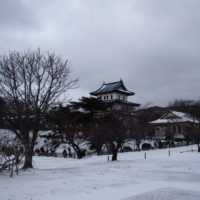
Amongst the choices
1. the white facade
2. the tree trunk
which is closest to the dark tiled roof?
the white facade

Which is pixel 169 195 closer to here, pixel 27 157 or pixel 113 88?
pixel 27 157

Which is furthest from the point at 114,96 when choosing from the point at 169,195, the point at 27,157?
the point at 169,195

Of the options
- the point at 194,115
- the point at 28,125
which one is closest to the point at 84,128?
the point at 28,125

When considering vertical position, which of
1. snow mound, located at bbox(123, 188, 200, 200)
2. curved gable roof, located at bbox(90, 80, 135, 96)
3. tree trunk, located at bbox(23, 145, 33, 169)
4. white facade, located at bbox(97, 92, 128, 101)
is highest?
curved gable roof, located at bbox(90, 80, 135, 96)

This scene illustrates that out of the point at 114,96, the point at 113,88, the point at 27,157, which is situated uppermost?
the point at 113,88

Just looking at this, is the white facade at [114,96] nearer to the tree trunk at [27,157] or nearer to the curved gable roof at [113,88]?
the curved gable roof at [113,88]

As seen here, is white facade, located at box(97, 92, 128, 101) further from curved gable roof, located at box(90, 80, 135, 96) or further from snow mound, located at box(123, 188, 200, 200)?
snow mound, located at box(123, 188, 200, 200)

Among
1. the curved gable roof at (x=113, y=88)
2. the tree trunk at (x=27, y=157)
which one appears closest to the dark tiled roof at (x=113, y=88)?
the curved gable roof at (x=113, y=88)

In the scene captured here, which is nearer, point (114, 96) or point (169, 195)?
point (169, 195)

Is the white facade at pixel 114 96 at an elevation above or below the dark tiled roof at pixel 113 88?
below

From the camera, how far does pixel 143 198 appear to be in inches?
305

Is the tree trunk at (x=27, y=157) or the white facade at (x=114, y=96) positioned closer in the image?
the tree trunk at (x=27, y=157)

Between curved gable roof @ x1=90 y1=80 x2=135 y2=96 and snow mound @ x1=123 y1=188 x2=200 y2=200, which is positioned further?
curved gable roof @ x1=90 y1=80 x2=135 y2=96

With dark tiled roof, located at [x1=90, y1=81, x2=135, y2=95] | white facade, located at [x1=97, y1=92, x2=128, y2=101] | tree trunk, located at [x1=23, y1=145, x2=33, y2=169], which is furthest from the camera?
white facade, located at [x1=97, y1=92, x2=128, y2=101]
